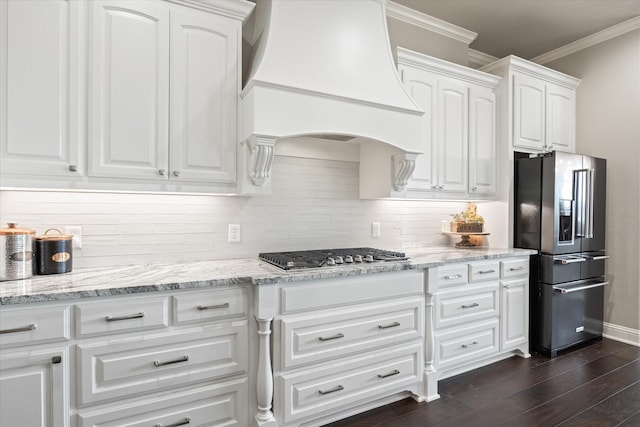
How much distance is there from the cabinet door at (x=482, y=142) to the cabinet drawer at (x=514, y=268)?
2.27ft

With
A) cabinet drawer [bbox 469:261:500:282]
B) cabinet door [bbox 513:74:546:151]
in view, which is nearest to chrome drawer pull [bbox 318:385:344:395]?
cabinet drawer [bbox 469:261:500:282]

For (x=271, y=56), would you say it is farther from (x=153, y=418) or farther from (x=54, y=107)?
(x=153, y=418)

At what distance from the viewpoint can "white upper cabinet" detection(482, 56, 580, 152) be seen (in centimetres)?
340

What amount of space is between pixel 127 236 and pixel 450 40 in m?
3.33

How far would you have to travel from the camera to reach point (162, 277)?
187 centimetres

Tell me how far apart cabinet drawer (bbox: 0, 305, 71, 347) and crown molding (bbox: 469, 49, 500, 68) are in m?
4.24

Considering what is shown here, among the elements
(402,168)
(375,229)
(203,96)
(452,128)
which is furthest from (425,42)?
(203,96)

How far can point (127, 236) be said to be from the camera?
7.38ft

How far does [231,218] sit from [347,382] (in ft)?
4.30

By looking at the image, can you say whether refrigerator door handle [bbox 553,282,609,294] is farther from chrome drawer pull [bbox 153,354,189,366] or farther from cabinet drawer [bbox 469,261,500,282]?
chrome drawer pull [bbox 153,354,189,366]

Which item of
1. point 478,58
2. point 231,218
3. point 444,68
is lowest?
point 231,218

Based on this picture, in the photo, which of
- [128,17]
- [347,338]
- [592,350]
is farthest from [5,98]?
[592,350]

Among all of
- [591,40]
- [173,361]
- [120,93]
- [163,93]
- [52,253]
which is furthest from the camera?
[591,40]

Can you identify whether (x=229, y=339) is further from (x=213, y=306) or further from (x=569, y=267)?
(x=569, y=267)
